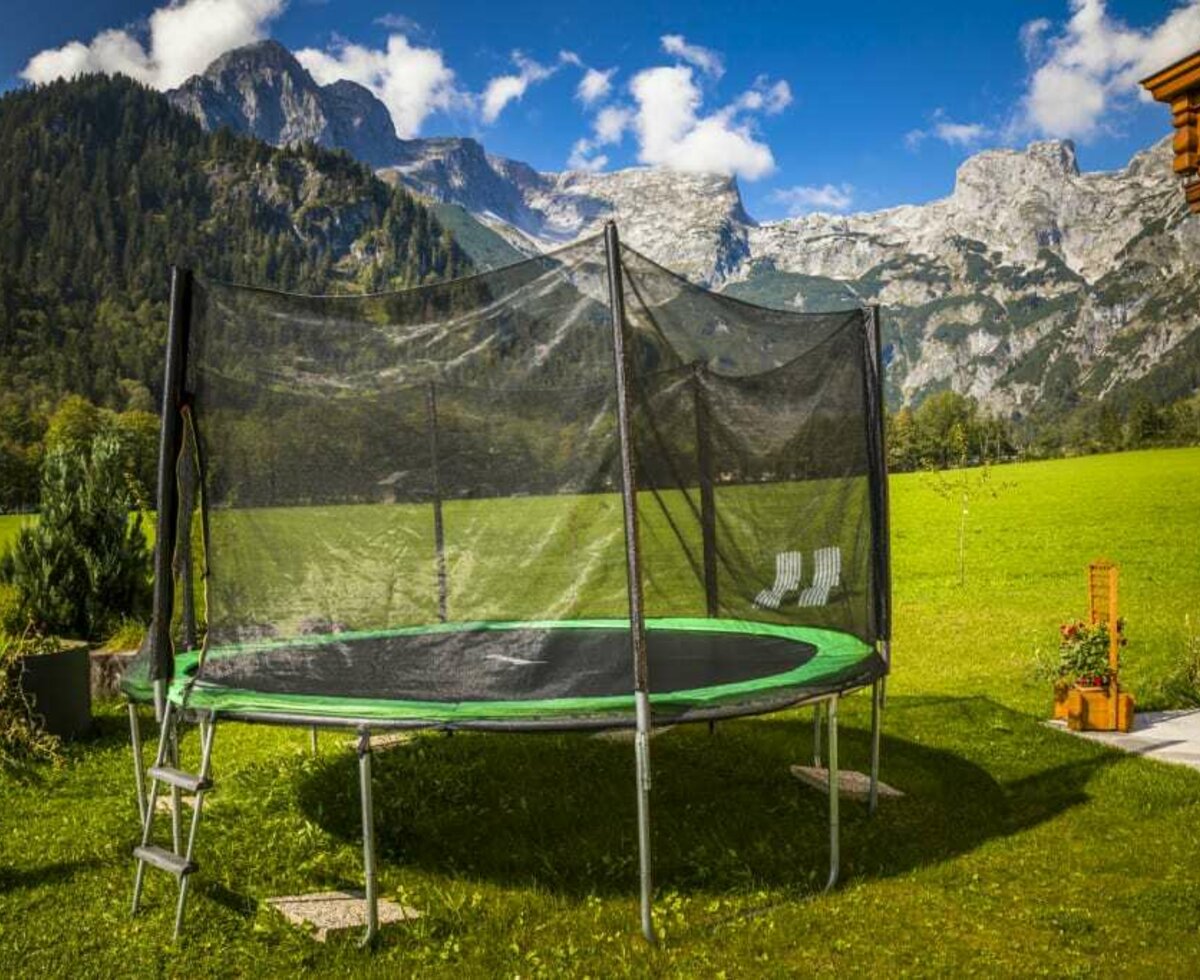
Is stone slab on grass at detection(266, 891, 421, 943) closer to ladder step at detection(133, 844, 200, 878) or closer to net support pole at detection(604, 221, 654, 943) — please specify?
ladder step at detection(133, 844, 200, 878)

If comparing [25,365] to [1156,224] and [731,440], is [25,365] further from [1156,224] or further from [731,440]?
[1156,224]

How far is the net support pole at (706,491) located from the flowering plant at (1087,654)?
2.82 m

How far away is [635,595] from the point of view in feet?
9.82

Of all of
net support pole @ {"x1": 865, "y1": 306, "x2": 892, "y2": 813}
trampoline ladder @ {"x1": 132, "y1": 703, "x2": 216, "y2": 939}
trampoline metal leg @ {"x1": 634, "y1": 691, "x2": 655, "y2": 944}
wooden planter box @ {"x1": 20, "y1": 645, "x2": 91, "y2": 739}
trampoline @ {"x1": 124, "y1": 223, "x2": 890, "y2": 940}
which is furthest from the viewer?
wooden planter box @ {"x1": 20, "y1": 645, "x2": 91, "y2": 739}

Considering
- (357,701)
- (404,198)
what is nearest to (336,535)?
(357,701)

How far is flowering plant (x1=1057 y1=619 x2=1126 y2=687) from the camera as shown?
18.7 feet

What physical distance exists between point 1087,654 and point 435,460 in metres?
4.08

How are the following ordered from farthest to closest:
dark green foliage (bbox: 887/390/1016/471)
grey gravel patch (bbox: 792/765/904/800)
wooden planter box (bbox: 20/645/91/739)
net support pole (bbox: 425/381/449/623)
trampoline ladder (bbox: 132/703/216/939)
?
dark green foliage (bbox: 887/390/1016/471), wooden planter box (bbox: 20/645/91/739), grey gravel patch (bbox: 792/765/904/800), net support pole (bbox: 425/381/449/623), trampoline ladder (bbox: 132/703/216/939)

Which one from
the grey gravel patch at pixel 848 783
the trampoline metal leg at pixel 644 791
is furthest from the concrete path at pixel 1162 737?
the trampoline metal leg at pixel 644 791

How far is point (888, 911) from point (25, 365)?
8703 cm

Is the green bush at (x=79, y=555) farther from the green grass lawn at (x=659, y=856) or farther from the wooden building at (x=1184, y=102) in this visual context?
the wooden building at (x=1184, y=102)

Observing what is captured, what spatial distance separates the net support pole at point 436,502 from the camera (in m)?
3.40

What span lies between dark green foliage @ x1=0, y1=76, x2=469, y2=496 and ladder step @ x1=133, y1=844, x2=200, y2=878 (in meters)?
72.6

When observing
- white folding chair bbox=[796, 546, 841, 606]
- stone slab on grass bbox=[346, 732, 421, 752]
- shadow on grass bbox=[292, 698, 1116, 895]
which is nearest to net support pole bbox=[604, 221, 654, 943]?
shadow on grass bbox=[292, 698, 1116, 895]
